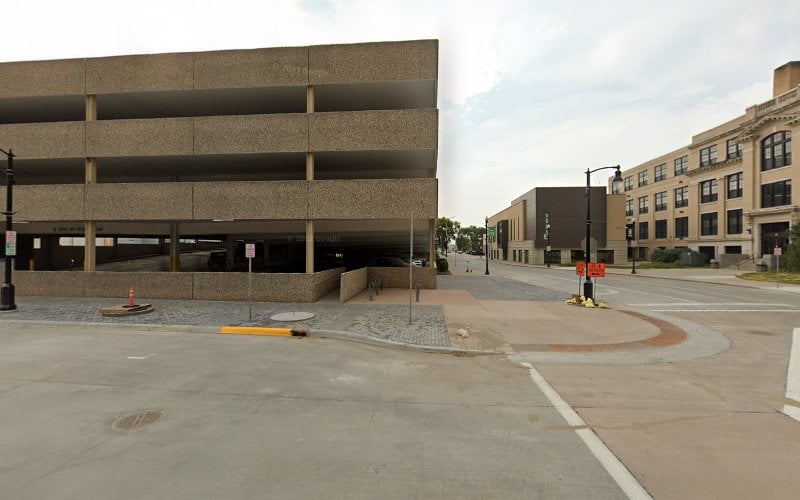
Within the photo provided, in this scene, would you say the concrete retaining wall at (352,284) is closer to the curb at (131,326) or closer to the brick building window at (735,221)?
the curb at (131,326)

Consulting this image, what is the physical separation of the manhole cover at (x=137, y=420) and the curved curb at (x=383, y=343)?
487 cm

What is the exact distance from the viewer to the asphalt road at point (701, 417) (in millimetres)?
3590

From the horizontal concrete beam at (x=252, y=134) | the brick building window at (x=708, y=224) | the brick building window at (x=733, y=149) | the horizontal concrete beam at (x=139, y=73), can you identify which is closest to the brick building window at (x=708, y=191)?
the brick building window at (x=708, y=224)

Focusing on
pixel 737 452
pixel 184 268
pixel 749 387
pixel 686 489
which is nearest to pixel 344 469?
pixel 686 489

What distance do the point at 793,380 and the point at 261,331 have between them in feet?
40.8

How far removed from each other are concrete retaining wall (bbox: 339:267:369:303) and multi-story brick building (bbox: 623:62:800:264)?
43898 mm

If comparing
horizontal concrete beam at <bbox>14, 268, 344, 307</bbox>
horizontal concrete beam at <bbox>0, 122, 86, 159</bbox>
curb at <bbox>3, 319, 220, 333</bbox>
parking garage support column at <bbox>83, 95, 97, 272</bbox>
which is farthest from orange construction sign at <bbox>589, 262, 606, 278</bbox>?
horizontal concrete beam at <bbox>0, 122, 86, 159</bbox>

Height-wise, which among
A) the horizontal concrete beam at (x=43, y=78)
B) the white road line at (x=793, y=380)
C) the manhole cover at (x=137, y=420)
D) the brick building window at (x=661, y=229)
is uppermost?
the horizontal concrete beam at (x=43, y=78)

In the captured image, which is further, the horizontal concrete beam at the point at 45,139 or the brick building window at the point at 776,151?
the brick building window at the point at 776,151

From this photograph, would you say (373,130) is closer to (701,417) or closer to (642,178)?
(701,417)

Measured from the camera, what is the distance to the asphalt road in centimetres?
359

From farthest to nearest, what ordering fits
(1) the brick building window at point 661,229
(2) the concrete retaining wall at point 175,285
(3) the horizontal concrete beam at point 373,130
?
(1) the brick building window at point 661,229 < (3) the horizontal concrete beam at point 373,130 < (2) the concrete retaining wall at point 175,285

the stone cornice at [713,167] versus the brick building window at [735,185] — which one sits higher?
the stone cornice at [713,167]

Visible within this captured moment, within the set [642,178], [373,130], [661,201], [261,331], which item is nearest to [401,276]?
[373,130]
